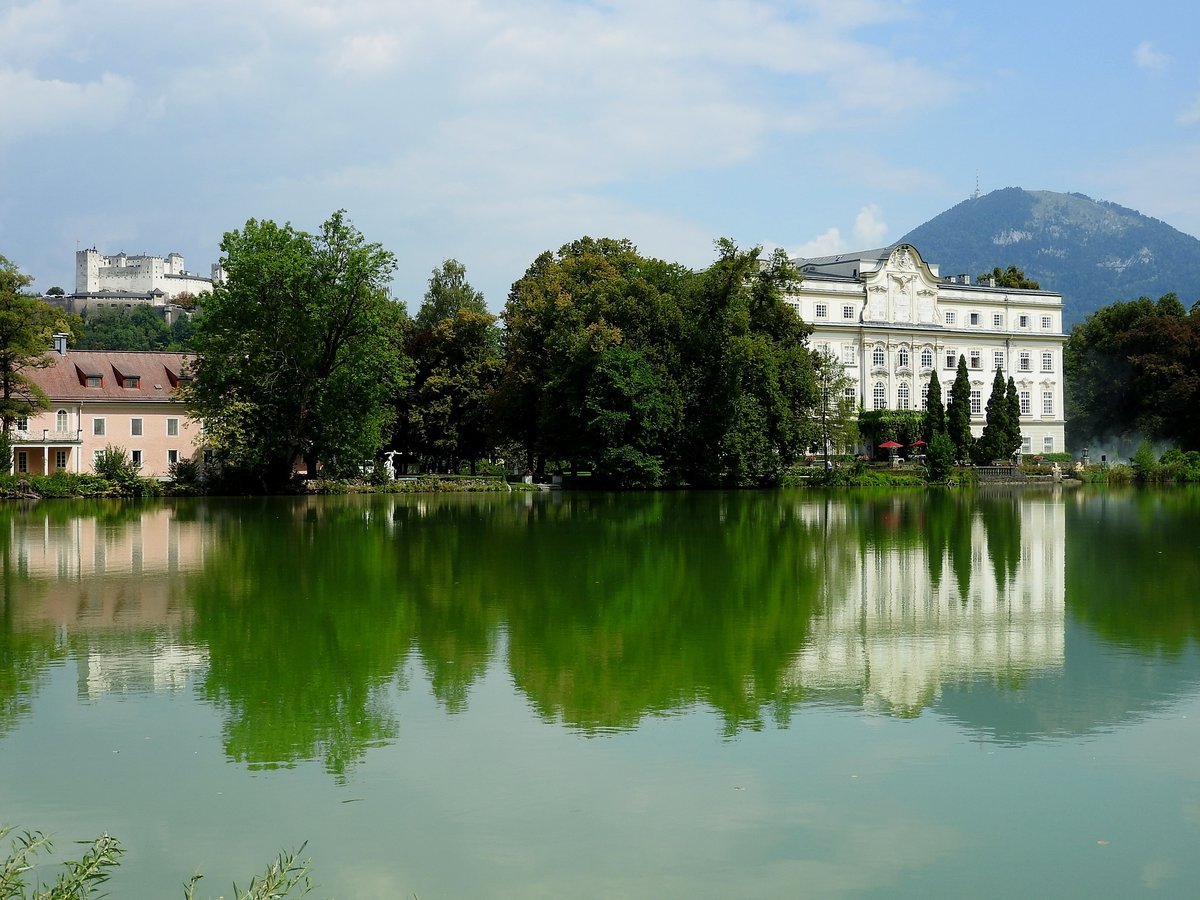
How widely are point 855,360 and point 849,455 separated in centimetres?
1558

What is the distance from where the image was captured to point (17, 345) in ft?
159

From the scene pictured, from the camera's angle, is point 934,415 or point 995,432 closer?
point 934,415

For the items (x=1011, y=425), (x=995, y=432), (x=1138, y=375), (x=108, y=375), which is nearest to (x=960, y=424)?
(x=995, y=432)

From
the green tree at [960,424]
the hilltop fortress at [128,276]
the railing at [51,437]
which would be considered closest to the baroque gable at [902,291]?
the green tree at [960,424]

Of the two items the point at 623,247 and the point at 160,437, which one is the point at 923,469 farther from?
the point at 160,437

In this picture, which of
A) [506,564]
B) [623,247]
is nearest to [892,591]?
[506,564]

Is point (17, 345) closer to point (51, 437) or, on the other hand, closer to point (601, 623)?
point (51, 437)

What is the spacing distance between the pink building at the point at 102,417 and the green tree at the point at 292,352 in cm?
811

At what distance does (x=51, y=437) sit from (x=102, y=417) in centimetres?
239

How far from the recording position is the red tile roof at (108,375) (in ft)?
188

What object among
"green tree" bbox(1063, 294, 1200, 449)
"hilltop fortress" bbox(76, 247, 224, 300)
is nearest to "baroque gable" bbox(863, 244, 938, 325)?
"green tree" bbox(1063, 294, 1200, 449)

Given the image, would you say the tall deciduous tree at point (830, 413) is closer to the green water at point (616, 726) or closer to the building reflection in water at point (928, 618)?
the building reflection in water at point (928, 618)

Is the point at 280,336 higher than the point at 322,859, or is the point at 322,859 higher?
the point at 280,336

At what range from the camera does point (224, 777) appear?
320 inches
